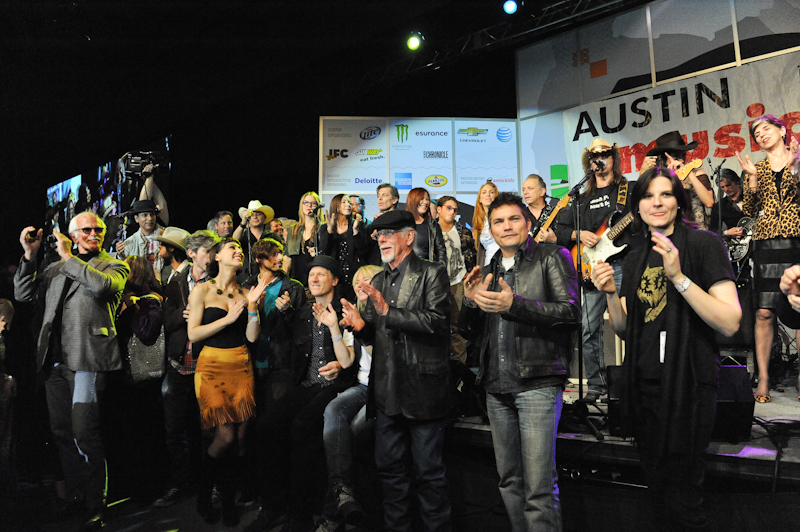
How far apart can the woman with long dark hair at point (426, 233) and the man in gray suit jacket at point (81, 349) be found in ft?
8.63

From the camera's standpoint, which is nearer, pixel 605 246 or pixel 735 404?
pixel 735 404

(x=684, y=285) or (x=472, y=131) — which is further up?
(x=472, y=131)

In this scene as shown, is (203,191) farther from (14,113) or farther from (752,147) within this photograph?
(752,147)

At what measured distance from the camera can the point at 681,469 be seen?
223cm

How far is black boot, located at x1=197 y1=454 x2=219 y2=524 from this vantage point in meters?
3.81

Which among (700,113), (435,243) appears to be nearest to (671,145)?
(435,243)

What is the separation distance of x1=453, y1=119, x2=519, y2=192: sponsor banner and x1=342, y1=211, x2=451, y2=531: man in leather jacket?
20.9ft

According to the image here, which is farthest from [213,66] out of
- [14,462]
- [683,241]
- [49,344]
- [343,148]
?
[683,241]

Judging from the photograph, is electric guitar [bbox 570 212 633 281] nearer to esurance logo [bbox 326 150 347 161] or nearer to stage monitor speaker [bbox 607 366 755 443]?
stage monitor speaker [bbox 607 366 755 443]

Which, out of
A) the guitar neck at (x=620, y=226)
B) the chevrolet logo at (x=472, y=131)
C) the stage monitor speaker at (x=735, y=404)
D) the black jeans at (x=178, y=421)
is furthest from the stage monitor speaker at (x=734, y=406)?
the chevrolet logo at (x=472, y=131)

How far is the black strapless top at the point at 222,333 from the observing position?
3.84 metres

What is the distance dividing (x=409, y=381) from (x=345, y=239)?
305 centimetres

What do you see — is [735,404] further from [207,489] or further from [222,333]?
[207,489]

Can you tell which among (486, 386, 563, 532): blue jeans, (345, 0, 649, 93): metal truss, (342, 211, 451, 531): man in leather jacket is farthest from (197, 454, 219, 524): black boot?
(345, 0, 649, 93): metal truss
